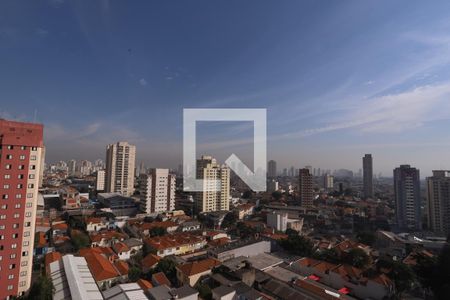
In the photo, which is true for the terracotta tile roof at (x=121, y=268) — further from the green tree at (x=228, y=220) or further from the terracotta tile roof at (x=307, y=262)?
the green tree at (x=228, y=220)

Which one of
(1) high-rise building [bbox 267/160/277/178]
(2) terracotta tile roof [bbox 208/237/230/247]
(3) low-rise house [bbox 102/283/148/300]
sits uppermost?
(1) high-rise building [bbox 267/160/277/178]

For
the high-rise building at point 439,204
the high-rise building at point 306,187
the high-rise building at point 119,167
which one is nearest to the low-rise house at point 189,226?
the high-rise building at point 119,167

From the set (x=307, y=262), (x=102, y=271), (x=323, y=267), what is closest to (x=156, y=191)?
(x=102, y=271)

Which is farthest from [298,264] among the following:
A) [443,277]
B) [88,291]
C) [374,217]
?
[374,217]

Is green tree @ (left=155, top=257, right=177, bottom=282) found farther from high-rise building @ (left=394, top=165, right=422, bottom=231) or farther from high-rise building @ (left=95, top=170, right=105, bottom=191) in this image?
high-rise building @ (left=95, top=170, right=105, bottom=191)

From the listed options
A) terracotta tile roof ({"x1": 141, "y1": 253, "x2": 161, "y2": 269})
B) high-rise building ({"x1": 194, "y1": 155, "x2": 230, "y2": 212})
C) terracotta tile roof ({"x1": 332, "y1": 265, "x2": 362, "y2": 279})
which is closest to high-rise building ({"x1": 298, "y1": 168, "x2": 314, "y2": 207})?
high-rise building ({"x1": 194, "y1": 155, "x2": 230, "y2": 212})
